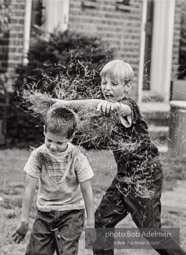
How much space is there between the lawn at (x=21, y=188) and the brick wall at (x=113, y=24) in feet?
8.99

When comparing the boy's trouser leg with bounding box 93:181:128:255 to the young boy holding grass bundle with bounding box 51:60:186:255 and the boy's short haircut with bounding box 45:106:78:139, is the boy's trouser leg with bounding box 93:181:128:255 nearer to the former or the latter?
the young boy holding grass bundle with bounding box 51:60:186:255

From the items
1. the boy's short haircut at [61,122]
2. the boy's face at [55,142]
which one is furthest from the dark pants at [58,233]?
the boy's short haircut at [61,122]

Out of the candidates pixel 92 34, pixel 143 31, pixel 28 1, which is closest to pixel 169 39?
pixel 143 31

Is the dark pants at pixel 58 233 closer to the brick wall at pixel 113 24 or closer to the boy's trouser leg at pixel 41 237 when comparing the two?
the boy's trouser leg at pixel 41 237

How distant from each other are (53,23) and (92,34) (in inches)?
27.2

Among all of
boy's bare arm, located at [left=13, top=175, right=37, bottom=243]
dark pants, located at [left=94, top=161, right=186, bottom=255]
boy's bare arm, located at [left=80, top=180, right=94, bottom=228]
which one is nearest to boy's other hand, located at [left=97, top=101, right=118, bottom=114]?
boy's bare arm, located at [left=80, top=180, right=94, bottom=228]

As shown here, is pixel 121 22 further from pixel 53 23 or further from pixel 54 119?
pixel 54 119

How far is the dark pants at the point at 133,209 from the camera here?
14.0 feet

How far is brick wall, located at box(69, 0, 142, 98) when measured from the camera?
35.7 ft

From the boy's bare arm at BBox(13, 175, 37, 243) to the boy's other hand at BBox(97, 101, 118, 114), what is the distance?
58cm

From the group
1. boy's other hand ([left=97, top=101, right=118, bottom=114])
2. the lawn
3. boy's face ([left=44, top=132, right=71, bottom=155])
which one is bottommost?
the lawn

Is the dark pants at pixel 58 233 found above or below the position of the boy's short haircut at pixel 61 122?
below

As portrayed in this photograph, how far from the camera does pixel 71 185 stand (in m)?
3.82

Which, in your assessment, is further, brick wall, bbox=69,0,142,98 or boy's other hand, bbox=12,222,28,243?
brick wall, bbox=69,0,142,98
